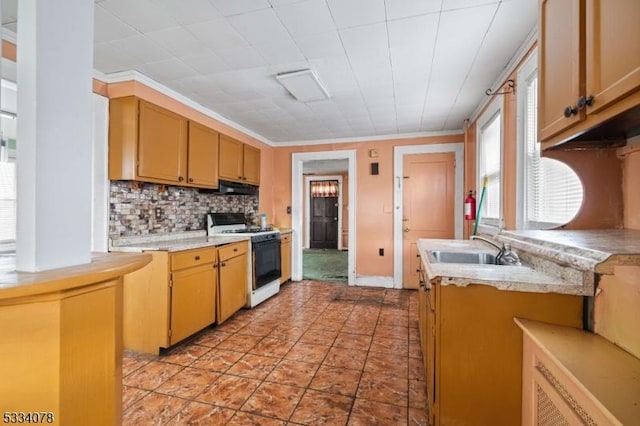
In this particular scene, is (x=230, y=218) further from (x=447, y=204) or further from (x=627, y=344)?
(x=627, y=344)

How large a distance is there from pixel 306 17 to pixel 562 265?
1902mm

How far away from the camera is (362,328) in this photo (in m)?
2.92

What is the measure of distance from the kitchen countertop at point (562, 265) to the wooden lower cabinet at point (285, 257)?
10.2 feet

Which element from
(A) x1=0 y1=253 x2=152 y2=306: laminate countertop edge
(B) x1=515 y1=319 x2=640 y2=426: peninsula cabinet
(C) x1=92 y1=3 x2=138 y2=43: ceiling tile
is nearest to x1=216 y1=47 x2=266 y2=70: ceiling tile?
(C) x1=92 y1=3 x2=138 y2=43: ceiling tile

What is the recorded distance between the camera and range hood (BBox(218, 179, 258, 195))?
3.50 meters

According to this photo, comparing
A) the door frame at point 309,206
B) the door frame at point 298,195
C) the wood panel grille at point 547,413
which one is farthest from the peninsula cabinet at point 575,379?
the door frame at point 309,206

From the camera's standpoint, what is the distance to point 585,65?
1.06 metres

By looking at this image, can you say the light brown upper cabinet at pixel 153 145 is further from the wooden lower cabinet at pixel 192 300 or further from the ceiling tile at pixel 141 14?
the wooden lower cabinet at pixel 192 300

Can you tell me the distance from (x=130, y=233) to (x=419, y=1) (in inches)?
111

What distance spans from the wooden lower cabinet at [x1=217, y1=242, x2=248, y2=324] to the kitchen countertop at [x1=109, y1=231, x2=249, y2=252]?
0.12m

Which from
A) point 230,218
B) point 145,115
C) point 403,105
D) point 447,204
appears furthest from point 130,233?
point 447,204

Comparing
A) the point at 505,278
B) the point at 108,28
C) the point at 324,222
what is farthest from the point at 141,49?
the point at 324,222

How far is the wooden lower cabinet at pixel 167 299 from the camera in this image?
236 centimetres

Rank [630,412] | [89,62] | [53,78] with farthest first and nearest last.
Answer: [89,62], [53,78], [630,412]
